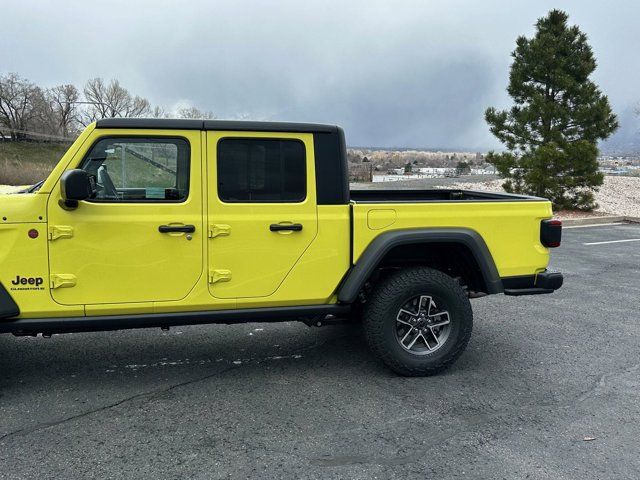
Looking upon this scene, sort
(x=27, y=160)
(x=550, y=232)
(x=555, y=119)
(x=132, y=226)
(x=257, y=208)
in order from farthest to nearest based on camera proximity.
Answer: (x=27, y=160) → (x=555, y=119) → (x=550, y=232) → (x=257, y=208) → (x=132, y=226)

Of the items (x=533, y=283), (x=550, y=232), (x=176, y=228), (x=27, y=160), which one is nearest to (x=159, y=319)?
(x=176, y=228)

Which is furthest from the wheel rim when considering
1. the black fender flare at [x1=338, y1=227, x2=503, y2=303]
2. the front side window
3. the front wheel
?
the front side window

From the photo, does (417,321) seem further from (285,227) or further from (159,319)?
(159,319)

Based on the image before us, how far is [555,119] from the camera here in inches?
580

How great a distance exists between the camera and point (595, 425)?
11.2ft

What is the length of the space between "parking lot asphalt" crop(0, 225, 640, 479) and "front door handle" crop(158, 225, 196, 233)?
1184mm

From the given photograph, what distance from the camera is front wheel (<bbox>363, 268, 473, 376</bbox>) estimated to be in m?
4.03

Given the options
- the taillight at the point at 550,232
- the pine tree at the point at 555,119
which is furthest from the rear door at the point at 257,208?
the pine tree at the point at 555,119

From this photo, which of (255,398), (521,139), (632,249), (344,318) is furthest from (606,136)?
(255,398)

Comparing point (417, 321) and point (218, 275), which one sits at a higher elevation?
point (218, 275)

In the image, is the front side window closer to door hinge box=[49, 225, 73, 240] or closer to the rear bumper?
door hinge box=[49, 225, 73, 240]

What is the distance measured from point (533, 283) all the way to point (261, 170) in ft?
7.88

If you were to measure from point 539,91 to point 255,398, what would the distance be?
14145 mm

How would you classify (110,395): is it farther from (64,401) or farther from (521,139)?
(521,139)
